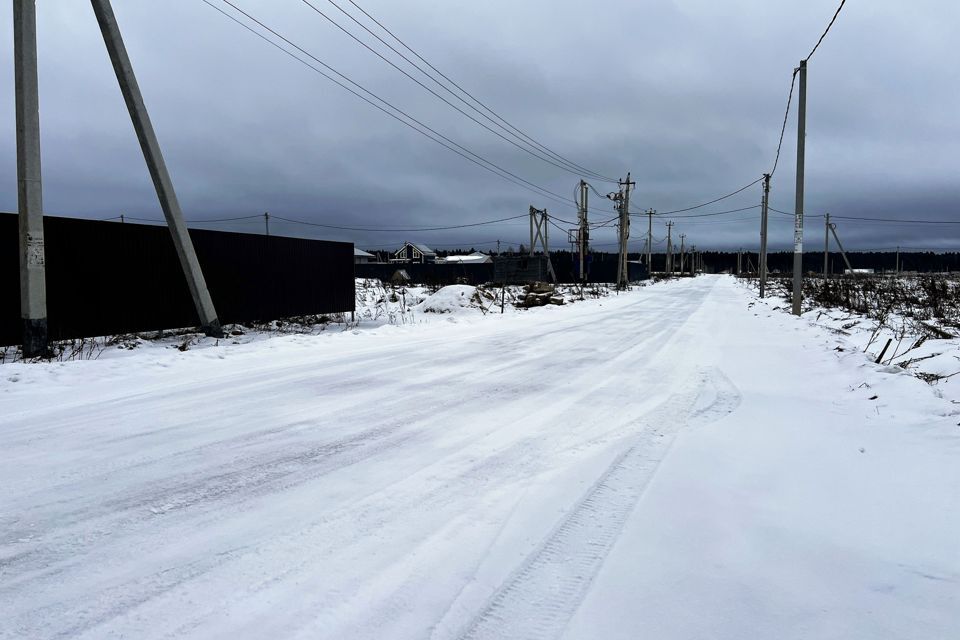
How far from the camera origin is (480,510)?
114 inches

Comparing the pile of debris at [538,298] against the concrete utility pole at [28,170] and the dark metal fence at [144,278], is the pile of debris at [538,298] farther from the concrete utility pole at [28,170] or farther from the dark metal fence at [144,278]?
the concrete utility pole at [28,170]

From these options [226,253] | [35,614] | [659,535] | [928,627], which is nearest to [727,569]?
[659,535]

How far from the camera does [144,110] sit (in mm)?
9609

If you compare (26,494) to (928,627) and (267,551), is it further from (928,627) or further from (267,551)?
(928,627)

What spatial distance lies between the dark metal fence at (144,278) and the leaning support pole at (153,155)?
132 cm

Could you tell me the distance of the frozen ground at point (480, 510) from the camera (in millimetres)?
2059

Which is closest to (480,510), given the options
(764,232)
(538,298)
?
(538,298)

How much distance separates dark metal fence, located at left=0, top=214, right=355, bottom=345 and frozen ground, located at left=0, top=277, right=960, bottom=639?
14.7ft

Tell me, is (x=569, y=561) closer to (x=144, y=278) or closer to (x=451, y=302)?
(x=144, y=278)

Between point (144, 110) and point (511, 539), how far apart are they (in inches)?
416

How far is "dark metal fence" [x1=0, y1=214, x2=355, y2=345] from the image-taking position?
9.52 meters

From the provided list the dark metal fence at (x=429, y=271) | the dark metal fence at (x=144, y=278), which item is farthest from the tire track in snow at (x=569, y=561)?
the dark metal fence at (x=429, y=271)

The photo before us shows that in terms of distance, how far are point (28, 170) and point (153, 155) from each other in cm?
215


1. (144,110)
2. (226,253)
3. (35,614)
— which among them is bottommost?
(35,614)
